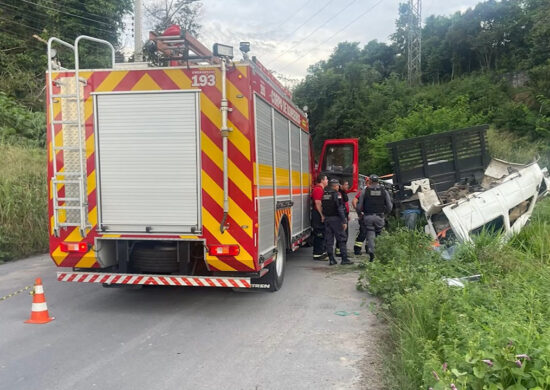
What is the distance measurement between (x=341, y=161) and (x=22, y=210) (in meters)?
7.17

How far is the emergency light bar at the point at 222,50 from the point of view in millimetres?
5066

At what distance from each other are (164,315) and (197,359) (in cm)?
150

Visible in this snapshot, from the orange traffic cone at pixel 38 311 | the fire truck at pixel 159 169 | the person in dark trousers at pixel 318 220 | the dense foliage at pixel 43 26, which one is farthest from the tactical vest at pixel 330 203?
the dense foliage at pixel 43 26

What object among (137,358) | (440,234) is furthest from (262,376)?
(440,234)

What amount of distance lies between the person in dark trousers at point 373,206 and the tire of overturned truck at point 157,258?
4342mm

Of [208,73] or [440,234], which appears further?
[440,234]

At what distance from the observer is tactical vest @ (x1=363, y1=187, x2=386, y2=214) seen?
8.85 m

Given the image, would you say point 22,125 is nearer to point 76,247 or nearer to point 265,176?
point 76,247

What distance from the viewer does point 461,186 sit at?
32.6 ft

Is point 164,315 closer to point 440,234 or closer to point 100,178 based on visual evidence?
point 100,178

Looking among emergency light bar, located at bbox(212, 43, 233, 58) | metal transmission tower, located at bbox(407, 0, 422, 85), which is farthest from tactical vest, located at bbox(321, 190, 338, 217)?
metal transmission tower, located at bbox(407, 0, 422, 85)

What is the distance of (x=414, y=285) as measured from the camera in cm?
572

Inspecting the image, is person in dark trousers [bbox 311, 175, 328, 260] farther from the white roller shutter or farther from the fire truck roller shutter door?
the white roller shutter

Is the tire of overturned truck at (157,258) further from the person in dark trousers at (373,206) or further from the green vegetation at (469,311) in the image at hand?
the person in dark trousers at (373,206)
